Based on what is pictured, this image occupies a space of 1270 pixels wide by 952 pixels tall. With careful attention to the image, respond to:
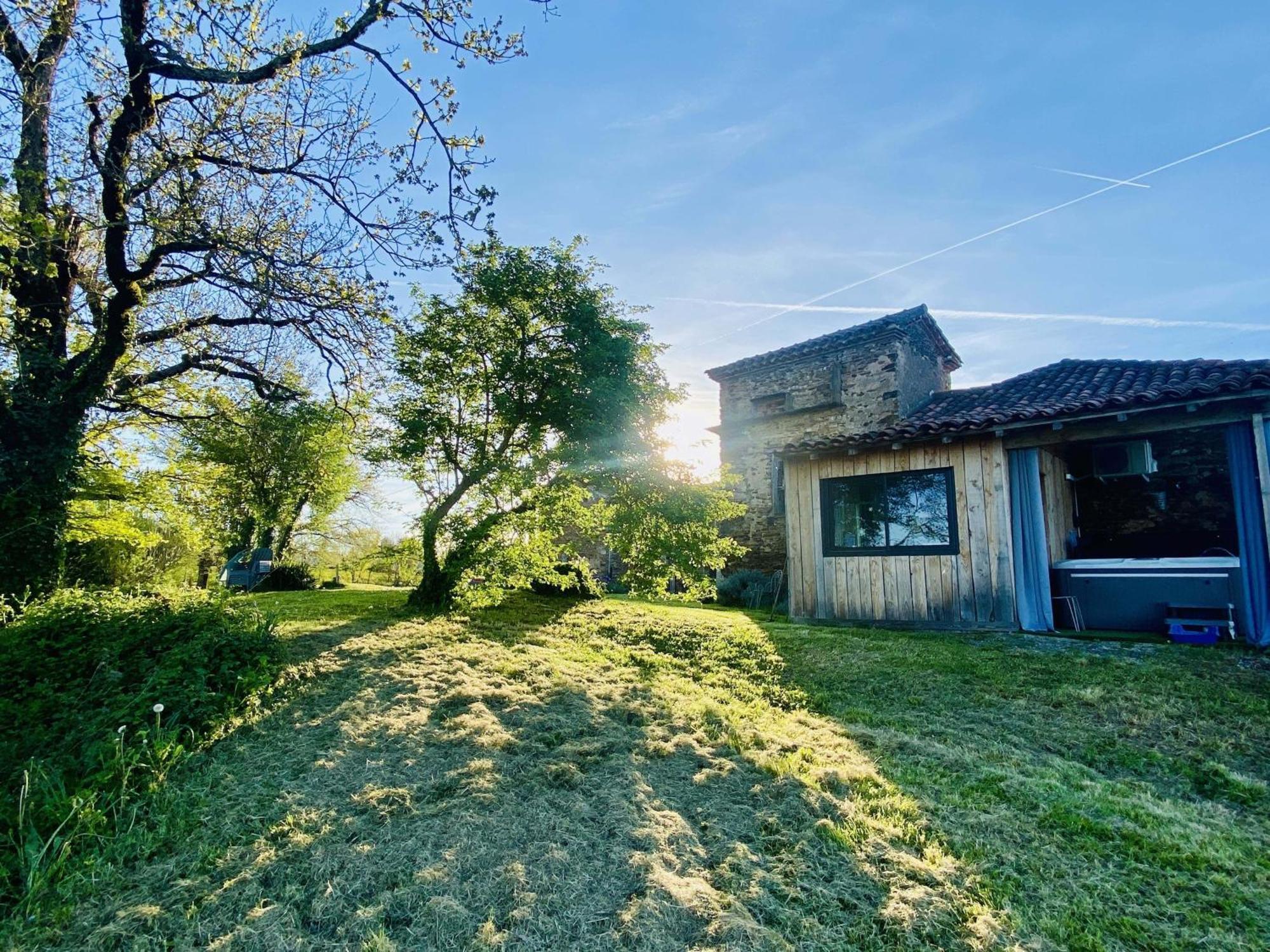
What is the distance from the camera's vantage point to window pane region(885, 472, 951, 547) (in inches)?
330

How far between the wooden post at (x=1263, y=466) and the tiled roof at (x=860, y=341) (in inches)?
323

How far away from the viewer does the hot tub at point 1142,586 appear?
23.0 feet

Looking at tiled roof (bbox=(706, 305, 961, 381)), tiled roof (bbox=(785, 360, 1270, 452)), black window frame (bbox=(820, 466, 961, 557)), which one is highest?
tiled roof (bbox=(706, 305, 961, 381))

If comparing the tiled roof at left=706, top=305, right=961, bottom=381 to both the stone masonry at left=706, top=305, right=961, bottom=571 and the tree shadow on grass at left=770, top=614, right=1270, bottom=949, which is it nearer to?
the stone masonry at left=706, top=305, right=961, bottom=571

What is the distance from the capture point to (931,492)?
27.9ft

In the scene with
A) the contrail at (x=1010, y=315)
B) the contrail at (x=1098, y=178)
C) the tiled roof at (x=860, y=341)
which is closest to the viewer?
the contrail at (x=1098, y=178)

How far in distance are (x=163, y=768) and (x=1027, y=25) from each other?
10204 millimetres

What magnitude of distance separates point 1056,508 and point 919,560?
112 inches

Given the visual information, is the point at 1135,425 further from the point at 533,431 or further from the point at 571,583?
the point at 571,583

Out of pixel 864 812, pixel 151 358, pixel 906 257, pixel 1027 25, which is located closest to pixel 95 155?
pixel 151 358

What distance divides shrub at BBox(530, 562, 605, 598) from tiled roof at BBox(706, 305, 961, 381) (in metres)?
8.25

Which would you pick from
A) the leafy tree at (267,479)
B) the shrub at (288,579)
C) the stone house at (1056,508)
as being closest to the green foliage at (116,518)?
the leafy tree at (267,479)

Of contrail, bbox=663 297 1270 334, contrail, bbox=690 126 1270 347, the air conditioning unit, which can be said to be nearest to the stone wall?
contrail, bbox=663 297 1270 334

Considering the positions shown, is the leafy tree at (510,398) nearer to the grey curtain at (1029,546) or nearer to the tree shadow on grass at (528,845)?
the tree shadow on grass at (528,845)
